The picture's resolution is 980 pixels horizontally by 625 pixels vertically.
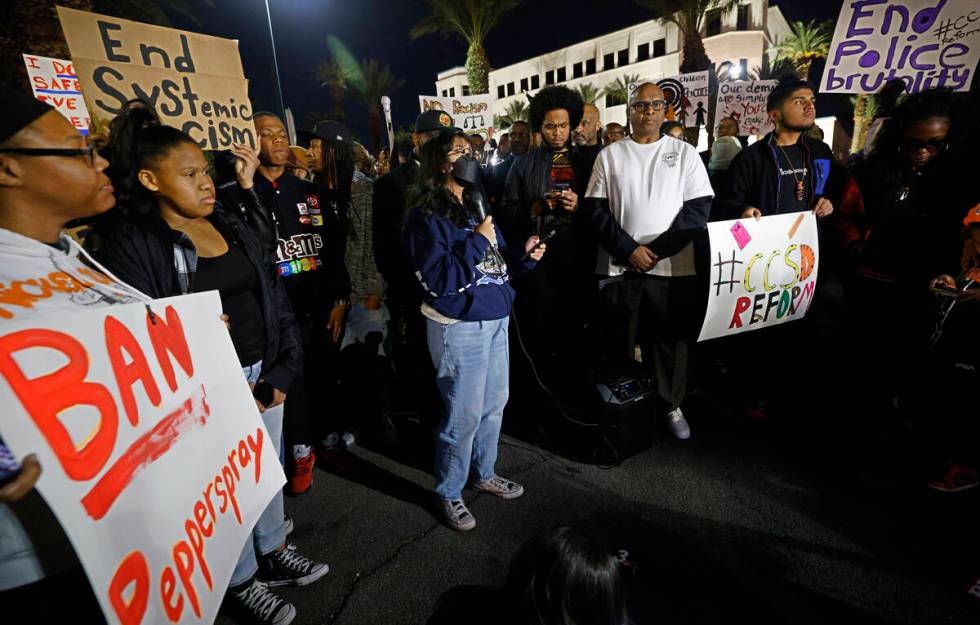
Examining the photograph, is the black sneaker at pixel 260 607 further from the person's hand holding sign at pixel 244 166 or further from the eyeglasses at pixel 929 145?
the eyeglasses at pixel 929 145

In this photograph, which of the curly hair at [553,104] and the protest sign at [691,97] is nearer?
the curly hair at [553,104]

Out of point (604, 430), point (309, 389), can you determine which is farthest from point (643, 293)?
point (309, 389)

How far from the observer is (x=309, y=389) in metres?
3.54

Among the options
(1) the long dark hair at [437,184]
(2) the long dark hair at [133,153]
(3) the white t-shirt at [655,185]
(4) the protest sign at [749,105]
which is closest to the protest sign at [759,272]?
(3) the white t-shirt at [655,185]

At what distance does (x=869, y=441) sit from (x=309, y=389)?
4.12 meters

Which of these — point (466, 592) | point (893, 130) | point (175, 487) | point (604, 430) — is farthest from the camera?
point (893, 130)

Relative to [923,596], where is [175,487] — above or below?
above

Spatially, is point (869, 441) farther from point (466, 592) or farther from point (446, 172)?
point (446, 172)

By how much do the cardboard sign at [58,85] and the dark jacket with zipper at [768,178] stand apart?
6916 millimetres

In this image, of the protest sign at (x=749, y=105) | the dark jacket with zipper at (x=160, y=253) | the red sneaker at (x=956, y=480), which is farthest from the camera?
the protest sign at (x=749, y=105)

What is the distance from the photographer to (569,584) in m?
1.15

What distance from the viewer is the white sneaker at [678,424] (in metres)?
3.40

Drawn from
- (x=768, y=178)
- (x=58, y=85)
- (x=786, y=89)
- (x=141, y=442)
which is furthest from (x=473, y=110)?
(x=141, y=442)

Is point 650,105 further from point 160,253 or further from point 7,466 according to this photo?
point 7,466
